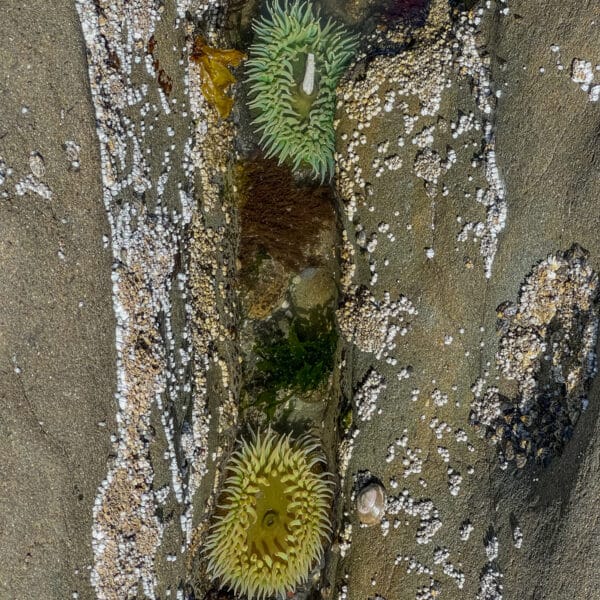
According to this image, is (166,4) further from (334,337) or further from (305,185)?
(334,337)

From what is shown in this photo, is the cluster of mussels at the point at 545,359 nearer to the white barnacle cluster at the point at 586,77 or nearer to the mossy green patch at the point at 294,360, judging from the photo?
the white barnacle cluster at the point at 586,77

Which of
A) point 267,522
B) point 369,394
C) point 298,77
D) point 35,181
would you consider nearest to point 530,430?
point 369,394

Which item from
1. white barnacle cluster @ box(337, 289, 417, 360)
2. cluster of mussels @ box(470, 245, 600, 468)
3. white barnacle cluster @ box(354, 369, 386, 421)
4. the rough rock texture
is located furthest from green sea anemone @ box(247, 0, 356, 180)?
cluster of mussels @ box(470, 245, 600, 468)

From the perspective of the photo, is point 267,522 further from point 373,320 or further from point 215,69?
point 215,69

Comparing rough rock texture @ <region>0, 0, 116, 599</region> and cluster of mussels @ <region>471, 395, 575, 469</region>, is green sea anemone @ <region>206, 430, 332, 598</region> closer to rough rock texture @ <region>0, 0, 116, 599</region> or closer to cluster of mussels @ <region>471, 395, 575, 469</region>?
rough rock texture @ <region>0, 0, 116, 599</region>

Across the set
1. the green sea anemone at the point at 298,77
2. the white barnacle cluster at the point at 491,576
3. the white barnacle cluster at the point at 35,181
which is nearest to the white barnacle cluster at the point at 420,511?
the white barnacle cluster at the point at 491,576

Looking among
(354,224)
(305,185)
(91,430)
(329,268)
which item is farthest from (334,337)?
(91,430)
